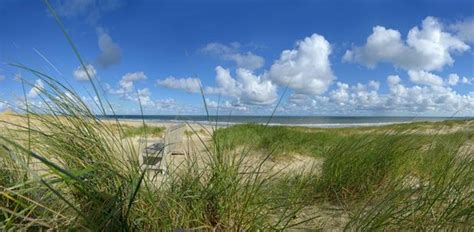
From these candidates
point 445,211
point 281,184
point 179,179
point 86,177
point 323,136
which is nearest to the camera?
point 86,177

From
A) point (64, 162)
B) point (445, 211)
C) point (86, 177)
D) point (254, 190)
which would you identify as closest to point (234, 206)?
point (254, 190)

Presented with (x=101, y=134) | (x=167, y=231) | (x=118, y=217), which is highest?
(x=101, y=134)

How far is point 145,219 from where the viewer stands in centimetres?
183

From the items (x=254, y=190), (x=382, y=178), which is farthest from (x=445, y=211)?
(x=382, y=178)

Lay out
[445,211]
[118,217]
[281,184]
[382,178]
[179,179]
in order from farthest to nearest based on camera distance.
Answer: [382,178]
[281,184]
[179,179]
[445,211]
[118,217]

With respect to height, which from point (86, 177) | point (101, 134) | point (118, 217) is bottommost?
point (118, 217)

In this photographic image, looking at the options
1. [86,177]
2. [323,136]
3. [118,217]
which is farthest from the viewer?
[323,136]

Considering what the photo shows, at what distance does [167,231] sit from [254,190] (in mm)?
530

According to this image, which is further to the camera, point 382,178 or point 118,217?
point 382,178

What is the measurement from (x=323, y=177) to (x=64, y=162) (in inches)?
81.7

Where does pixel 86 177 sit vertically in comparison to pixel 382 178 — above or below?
above

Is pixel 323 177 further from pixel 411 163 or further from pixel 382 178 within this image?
pixel 411 163

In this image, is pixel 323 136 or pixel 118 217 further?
pixel 323 136

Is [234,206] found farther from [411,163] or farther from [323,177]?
[411,163]
